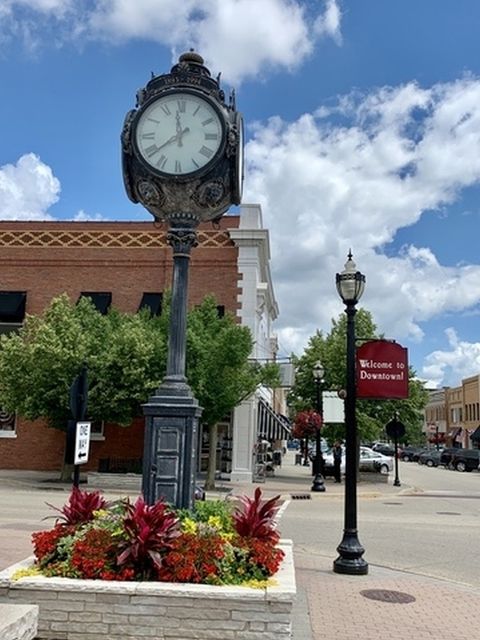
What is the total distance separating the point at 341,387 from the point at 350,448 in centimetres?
2232

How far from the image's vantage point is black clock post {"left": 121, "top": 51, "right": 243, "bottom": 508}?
7312mm

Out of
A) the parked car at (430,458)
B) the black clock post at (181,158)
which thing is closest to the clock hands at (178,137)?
the black clock post at (181,158)

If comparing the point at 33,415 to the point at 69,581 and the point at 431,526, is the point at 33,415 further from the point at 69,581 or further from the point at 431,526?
the point at 69,581

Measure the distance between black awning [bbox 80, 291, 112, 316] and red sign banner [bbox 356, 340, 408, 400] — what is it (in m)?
19.2

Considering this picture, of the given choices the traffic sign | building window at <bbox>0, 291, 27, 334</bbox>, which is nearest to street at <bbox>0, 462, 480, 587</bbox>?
the traffic sign

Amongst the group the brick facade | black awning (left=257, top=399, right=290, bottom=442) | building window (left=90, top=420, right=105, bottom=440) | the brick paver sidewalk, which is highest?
the brick facade

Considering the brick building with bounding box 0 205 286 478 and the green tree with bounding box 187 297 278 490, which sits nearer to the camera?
the green tree with bounding box 187 297 278 490

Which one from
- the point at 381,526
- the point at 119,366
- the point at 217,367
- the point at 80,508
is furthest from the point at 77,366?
the point at 80,508

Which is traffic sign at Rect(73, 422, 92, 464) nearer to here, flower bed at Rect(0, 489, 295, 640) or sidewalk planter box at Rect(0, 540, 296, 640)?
flower bed at Rect(0, 489, 295, 640)

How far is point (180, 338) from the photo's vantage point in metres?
7.27

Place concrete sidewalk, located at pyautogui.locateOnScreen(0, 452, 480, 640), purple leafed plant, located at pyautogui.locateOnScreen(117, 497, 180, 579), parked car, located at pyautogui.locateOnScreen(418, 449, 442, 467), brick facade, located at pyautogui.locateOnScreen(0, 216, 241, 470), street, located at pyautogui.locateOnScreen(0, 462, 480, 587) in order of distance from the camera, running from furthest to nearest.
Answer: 1. parked car, located at pyautogui.locateOnScreen(418, 449, 442, 467)
2. brick facade, located at pyautogui.locateOnScreen(0, 216, 241, 470)
3. street, located at pyautogui.locateOnScreen(0, 462, 480, 587)
4. concrete sidewalk, located at pyautogui.locateOnScreen(0, 452, 480, 640)
5. purple leafed plant, located at pyautogui.locateOnScreen(117, 497, 180, 579)

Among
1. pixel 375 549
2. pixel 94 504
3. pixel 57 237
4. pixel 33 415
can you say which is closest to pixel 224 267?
pixel 57 237

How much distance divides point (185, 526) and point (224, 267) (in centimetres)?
2296

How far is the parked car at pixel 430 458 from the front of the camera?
58906 mm
